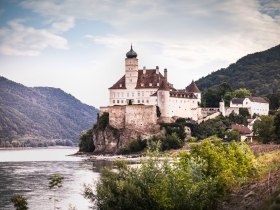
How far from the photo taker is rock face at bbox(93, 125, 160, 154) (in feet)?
370

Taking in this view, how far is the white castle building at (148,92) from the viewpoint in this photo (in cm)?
11369

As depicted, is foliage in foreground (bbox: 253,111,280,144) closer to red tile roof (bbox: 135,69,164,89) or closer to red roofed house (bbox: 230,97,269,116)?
red tile roof (bbox: 135,69,164,89)

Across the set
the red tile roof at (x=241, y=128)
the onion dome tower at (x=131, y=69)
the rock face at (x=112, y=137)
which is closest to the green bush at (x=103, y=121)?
the rock face at (x=112, y=137)

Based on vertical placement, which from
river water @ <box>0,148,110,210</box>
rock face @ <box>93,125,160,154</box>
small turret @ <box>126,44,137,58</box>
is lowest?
river water @ <box>0,148,110,210</box>

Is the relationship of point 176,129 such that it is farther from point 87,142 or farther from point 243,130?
point 87,142

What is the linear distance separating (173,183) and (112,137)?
280 ft

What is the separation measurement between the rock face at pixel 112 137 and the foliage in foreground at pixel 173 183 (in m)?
74.5

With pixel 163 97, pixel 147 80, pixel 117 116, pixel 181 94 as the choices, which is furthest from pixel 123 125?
pixel 181 94

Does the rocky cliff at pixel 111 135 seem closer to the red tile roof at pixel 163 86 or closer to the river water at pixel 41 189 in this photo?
the red tile roof at pixel 163 86

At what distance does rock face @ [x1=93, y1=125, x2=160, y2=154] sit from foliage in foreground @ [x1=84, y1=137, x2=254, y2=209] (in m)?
74.5

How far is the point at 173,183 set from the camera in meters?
32.0

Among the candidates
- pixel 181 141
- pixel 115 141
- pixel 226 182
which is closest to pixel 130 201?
pixel 226 182

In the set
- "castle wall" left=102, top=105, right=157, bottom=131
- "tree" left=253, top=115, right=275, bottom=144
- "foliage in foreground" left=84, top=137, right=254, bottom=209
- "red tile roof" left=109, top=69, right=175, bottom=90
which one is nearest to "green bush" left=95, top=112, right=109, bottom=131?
"castle wall" left=102, top=105, right=157, bottom=131

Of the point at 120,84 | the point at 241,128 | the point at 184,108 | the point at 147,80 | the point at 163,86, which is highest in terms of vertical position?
the point at 147,80
